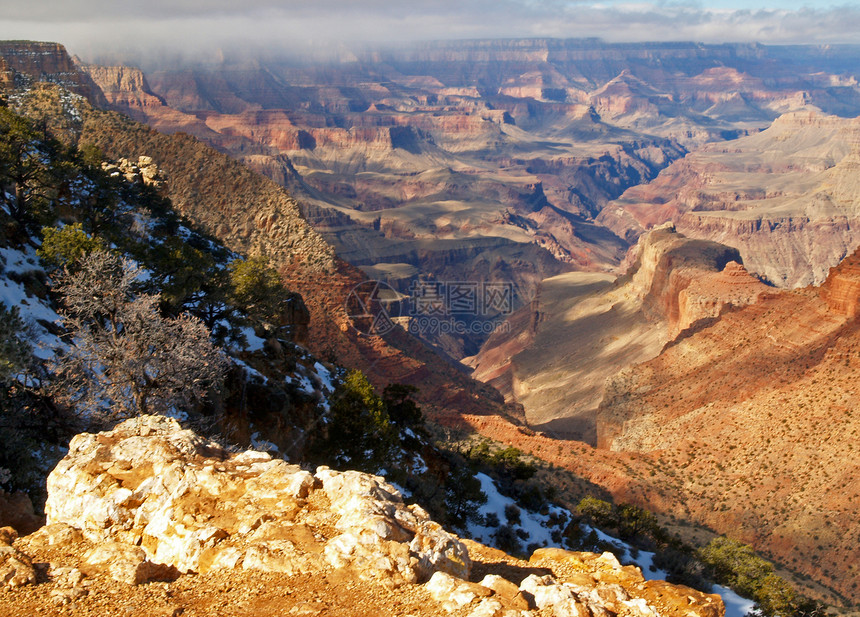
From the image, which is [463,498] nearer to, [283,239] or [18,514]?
[18,514]

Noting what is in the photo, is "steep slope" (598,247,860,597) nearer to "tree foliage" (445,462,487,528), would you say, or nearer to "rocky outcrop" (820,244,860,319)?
"rocky outcrop" (820,244,860,319)

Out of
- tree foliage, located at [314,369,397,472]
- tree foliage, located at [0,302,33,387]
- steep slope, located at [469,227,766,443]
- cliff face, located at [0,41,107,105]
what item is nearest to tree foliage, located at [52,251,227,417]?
tree foliage, located at [0,302,33,387]

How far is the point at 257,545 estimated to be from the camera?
1039cm

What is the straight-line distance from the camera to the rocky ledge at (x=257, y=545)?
388 inches

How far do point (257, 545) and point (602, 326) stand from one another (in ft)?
324

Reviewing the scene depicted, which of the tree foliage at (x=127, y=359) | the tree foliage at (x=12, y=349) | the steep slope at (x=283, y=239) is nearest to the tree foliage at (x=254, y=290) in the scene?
the tree foliage at (x=127, y=359)

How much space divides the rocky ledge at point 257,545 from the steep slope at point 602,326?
57822 mm

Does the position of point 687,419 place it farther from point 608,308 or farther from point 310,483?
point 608,308

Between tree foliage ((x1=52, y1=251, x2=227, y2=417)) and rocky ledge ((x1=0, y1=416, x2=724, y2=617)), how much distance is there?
15.5 ft

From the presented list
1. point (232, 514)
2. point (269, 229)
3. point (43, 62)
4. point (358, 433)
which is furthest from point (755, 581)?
point (43, 62)

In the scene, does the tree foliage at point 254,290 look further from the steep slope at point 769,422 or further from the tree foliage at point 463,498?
the steep slope at point 769,422

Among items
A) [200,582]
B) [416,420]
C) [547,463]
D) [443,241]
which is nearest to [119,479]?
[200,582]

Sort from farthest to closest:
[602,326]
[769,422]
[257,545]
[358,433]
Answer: [602,326]
[769,422]
[358,433]
[257,545]

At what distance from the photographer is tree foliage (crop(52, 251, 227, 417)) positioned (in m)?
17.6
